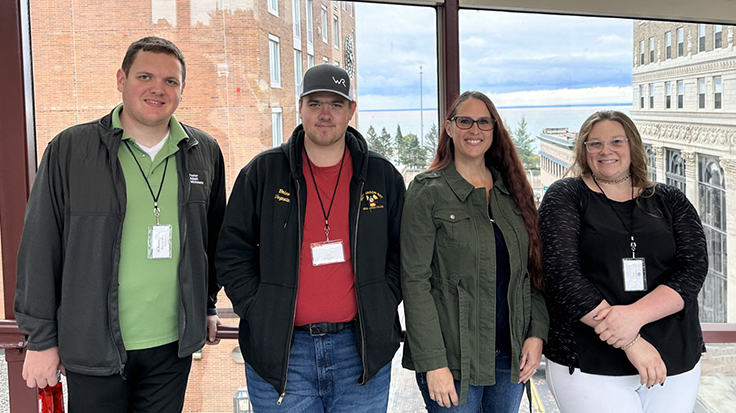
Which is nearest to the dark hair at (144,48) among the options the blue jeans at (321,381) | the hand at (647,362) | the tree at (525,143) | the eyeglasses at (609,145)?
the blue jeans at (321,381)

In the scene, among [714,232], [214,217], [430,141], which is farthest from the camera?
[714,232]

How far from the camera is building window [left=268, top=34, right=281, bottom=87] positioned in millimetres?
2777

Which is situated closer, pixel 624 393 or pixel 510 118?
pixel 624 393

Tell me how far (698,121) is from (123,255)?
119 inches

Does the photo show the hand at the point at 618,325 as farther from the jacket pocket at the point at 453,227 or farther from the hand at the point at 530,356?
the jacket pocket at the point at 453,227

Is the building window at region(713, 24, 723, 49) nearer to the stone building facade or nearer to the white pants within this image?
the stone building facade

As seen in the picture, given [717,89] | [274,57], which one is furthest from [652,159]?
[274,57]

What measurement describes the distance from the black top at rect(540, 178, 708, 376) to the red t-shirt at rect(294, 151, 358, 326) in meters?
0.75

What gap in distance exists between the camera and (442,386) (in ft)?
6.20

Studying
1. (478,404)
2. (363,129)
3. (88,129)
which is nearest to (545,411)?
(478,404)

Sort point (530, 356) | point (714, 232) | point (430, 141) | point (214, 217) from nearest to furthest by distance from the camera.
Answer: point (530, 356) → point (214, 217) → point (430, 141) → point (714, 232)

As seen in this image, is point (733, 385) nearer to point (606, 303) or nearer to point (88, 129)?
point (606, 303)

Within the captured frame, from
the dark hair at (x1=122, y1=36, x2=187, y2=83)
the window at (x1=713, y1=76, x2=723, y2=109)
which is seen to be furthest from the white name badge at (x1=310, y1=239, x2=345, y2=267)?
the window at (x1=713, y1=76, x2=723, y2=109)

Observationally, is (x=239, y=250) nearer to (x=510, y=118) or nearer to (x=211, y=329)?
(x=211, y=329)
